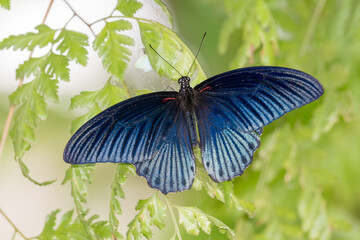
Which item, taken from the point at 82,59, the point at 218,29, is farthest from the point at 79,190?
the point at 218,29

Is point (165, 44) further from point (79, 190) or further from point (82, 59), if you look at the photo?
point (79, 190)

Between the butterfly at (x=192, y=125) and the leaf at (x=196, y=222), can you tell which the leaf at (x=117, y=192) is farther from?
the leaf at (x=196, y=222)

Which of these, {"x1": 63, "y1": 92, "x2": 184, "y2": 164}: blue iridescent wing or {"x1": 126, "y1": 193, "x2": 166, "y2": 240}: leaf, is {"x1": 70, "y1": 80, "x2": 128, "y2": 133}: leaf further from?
{"x1": 126, "y1": 193, "x2": 166, "y2": 240}: leaf

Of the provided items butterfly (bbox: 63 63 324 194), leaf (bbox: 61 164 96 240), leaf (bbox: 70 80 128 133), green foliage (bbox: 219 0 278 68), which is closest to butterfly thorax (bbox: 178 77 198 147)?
butterfly (bbox: 63 63 324 194)

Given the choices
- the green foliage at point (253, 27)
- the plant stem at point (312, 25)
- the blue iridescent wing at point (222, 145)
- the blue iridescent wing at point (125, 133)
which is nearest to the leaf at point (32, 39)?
the blue iridescent wing at point (125, 133)

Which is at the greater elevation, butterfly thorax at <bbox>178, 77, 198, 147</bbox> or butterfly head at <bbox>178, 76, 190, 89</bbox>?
butterfly head at <bbox>178, 76, 190, 89</bbox>

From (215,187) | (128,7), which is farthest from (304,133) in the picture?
(128,7)
